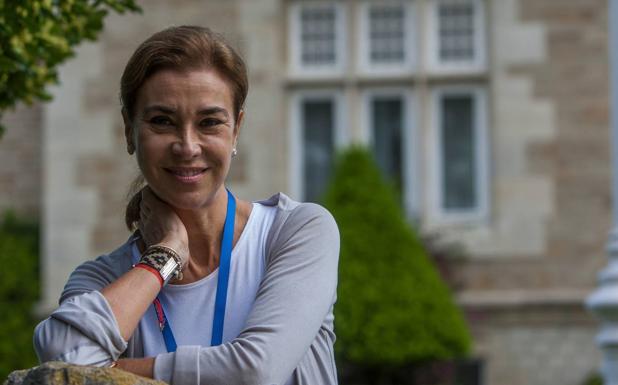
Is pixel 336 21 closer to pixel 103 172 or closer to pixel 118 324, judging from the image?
pixel 103 172

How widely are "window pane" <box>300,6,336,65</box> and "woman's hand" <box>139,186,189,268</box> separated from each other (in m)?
9.96

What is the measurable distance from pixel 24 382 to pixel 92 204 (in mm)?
10603

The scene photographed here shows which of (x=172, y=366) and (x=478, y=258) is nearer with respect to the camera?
(x=172, y=366)

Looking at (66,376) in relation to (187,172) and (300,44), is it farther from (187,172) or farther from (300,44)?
(300,44)

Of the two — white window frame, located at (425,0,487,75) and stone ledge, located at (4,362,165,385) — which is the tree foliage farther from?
white window frame, located at (425,0,487,75)

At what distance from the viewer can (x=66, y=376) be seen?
226cm

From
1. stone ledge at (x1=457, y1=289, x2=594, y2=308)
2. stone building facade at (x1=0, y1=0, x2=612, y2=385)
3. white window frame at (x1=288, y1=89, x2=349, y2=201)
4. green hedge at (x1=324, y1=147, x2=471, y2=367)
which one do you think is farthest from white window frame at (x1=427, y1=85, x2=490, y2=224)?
green hedge at (x1=324, y1=147, x2=471, y2=367)

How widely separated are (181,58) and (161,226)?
0.37 m

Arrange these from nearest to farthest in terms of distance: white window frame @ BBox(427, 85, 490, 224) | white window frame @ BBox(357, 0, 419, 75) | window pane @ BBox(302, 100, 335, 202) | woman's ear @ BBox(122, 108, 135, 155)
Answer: woman's ear @ BBox(122, 108, 135, 155), white window frame @ BBox(427, 85, 490, 224), white window frame @ BBox(357, 0, 419, 75), window pane @ BBox(302, 100, 335, 202)

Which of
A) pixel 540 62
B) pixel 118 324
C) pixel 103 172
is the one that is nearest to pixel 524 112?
pixel 540 62

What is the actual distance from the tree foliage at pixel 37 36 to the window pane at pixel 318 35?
731 centimetres

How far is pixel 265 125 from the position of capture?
41.0ft

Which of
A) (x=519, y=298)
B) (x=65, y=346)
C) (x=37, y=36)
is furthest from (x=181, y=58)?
(x=519, y=298)

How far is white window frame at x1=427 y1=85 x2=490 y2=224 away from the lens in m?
12.4
